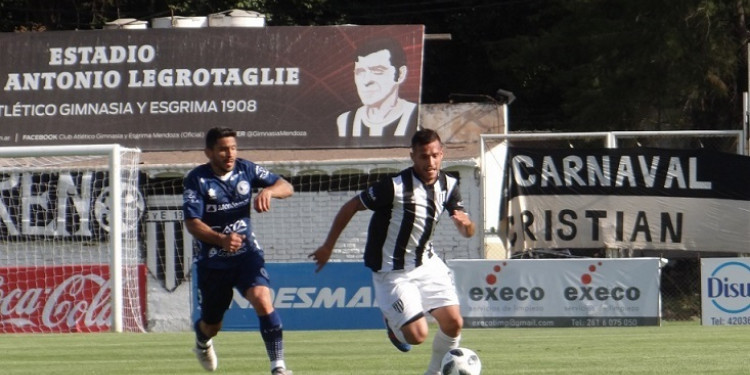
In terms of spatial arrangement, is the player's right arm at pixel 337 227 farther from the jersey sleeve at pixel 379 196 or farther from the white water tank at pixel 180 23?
the white water tank at pixel 180 23

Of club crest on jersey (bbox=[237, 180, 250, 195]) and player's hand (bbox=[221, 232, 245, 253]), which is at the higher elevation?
club crest on jersey (bbox=[237, 180, 250, 195])

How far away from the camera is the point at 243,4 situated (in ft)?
114

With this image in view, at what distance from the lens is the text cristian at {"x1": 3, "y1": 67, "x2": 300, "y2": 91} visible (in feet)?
83.3

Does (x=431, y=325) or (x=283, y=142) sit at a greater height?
(x=283, y=142)

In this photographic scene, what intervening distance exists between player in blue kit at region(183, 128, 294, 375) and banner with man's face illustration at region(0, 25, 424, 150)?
1463 cm

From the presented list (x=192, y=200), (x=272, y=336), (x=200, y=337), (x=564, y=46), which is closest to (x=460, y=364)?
(x=272, y=336)

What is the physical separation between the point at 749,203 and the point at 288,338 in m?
8.67

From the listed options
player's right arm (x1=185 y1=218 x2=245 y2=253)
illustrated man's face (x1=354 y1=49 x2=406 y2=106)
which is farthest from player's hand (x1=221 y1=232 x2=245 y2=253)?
illustrated man's face (x1=354 y1=49 x2=406 y2=106)

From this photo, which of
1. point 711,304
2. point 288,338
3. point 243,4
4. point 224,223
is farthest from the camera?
point 243,4

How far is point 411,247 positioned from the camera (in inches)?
379

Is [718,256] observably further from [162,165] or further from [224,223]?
[224,223]

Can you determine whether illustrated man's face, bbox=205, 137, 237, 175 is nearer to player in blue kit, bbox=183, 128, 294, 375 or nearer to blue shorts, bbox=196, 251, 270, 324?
player in blue kit, bbox=183, 128, 294, 375

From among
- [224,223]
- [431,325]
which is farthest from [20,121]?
[224,223]

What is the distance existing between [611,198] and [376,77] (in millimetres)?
5594
